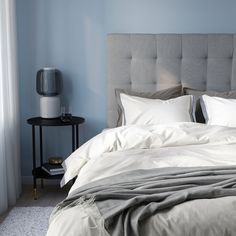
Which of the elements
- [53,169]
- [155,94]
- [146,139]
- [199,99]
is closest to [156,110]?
[155,94]

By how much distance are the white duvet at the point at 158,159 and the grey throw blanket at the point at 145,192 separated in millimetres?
44

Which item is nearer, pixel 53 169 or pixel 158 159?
pixel 158 159

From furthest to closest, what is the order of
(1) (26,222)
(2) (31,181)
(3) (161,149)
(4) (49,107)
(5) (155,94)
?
1. (2) (31,181)
2. (4) (49,107)
3. (5) (155,94)
4. (1) (26,222)
5. (3) (161,149)

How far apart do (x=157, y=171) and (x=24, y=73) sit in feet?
7.38

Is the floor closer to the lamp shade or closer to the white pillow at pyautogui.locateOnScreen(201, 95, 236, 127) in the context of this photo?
the lamp shade

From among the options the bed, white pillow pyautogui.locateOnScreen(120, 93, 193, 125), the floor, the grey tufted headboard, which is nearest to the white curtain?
the floor

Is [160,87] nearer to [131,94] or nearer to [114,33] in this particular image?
[131,94]

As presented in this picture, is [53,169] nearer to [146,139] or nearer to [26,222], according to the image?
[26,222]

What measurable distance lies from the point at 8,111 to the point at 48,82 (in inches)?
17.2

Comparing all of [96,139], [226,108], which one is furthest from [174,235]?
[226,108]

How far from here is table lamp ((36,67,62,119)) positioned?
4027 mm

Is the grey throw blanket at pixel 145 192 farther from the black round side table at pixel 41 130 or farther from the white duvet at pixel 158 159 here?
the black round side table at pixel 41 130

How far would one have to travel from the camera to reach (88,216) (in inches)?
75.7

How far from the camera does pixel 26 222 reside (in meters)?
3.51
